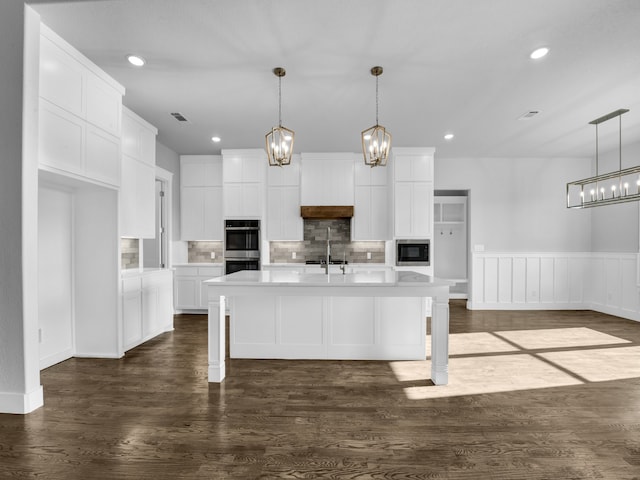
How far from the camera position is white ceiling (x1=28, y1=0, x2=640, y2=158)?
8.43 ft

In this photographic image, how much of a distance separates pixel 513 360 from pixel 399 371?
4.34 ft

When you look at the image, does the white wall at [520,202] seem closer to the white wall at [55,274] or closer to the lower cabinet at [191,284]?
the lower cabinet at [191,284]

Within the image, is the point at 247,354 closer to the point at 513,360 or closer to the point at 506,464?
the point at 506,464

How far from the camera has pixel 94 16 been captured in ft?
8.63

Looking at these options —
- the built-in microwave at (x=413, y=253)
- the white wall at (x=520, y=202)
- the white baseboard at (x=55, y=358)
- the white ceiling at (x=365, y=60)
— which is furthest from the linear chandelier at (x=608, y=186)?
the white baseboard at (x=55, y=358)

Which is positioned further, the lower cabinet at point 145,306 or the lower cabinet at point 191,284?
the lower cabinet at point 191,284

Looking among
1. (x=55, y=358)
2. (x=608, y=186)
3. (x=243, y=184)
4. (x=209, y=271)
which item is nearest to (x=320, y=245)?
(x=243, y=184)

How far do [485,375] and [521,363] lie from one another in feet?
2.06

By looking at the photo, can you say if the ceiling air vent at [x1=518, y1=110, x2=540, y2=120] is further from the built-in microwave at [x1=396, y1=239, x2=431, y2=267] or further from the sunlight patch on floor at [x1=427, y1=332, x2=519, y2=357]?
the sunlight patch on floor at [x1=427, y1=332, x2=519, y2=357]

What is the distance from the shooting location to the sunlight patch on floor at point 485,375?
9.82ft

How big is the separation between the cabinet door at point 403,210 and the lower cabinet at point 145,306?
3763 millimetres

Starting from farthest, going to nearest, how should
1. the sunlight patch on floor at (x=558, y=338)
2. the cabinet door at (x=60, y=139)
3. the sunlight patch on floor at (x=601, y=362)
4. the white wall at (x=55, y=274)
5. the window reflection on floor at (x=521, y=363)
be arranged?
the sunlight patch on floor at (x=558, y=338) < the white wall at (x=55, y=274) < the sunlight patch on floor at (x=601, y=362) < the window reflection on floor at (x=521, y=363) < the cabinet door at (x=60, y=139)

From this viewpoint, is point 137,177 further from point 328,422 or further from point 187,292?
point 328,422

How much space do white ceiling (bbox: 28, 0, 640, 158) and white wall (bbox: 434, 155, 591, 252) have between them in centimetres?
166
